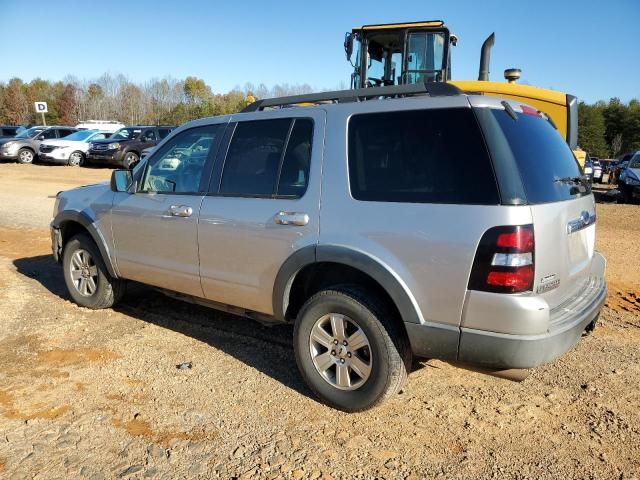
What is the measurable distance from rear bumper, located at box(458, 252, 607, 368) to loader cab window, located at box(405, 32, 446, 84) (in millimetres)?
6442

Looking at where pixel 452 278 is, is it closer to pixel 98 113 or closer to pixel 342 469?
pixel 342 469

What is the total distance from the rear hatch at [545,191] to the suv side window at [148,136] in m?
20.6

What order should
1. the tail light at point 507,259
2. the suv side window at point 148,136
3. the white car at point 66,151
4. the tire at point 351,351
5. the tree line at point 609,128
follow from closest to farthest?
the tail light at point 507,259
the tire at point 351,351
the suv side window at point 148,136
the white car at point 66,151
the tree line at point 609,128

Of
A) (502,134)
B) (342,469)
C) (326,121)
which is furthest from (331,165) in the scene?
(342,469)

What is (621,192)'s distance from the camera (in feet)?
51.3

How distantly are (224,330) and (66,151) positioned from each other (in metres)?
21.8

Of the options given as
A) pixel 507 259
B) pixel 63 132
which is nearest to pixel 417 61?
pixel 507 259

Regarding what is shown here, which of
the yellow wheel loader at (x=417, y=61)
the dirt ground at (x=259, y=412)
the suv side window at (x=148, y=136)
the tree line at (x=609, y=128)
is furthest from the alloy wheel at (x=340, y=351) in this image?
the tree line at (x=609, y=128)

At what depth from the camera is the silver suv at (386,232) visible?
107 inches

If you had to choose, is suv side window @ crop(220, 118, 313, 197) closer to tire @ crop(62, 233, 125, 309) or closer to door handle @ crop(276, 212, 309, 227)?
door handle @ crop(276, 212, 309, 227)

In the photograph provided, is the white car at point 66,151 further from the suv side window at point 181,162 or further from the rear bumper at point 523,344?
the rear bumper at point 523,344

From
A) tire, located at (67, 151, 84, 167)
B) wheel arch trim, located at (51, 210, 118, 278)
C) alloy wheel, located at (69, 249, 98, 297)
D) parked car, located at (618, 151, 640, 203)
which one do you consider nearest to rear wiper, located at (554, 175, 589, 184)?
wheel arch trim, located at (51, 210, 118, 278)

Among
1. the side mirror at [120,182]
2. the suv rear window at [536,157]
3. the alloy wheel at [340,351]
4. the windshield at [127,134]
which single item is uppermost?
the windshield at [127,134]

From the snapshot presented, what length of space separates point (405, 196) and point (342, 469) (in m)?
1.53
